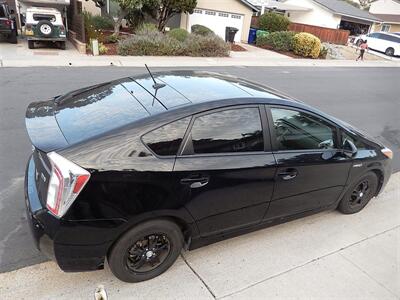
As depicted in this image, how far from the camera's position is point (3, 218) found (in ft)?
11.7

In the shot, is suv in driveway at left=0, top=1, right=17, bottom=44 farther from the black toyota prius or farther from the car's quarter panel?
the car's quarter panel

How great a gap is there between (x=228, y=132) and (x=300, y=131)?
91 cm

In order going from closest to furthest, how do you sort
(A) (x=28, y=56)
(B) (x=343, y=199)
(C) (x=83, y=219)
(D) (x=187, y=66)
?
(C) (x=83, y=219) → (B) (x=343, y=199) → (A) (x=28, y=56) → (D) (x=187, y=66)

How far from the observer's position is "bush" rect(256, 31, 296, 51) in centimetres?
2219

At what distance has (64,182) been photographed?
2369 millimetres

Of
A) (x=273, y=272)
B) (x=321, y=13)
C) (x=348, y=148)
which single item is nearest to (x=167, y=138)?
(x=273, y=272)

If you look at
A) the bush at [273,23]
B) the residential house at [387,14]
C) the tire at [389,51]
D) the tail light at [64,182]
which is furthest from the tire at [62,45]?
the residential house at [387,14]

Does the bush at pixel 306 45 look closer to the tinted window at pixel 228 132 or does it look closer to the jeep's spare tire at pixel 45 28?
the jeep's spare tire at pixel 45 28

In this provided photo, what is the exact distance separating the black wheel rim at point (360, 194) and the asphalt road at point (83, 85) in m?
2.23

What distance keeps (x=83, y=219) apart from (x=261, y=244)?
1.94 metres


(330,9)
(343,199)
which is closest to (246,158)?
(343,199)

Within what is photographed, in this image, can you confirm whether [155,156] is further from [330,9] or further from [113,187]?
[330,9]

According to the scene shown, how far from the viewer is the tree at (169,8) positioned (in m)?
17.6

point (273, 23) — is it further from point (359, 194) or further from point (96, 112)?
point (96, 112)
